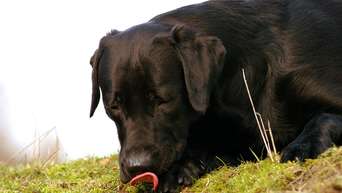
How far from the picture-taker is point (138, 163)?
4.56 m

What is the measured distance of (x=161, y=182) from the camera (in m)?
4.81

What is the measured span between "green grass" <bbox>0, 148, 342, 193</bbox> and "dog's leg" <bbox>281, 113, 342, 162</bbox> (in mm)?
133

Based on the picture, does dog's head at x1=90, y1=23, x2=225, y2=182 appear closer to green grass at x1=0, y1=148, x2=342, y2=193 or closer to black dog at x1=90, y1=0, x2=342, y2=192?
black dog at x1=90, y1=0, x2=342, y2=192

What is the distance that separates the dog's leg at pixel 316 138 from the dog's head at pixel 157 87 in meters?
0.65

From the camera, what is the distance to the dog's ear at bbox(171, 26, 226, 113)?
193 inches

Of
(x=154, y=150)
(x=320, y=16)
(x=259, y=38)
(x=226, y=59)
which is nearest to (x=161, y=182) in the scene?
(x=154, y=150)

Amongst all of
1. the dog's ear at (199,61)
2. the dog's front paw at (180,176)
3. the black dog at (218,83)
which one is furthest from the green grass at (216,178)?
the dog's ear at (199,61)

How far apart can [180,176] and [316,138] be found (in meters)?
0.90

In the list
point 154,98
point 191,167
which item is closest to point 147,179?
point 191,167

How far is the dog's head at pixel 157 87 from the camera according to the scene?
4727 mm

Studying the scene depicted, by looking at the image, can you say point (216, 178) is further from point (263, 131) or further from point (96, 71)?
point (96, 71)

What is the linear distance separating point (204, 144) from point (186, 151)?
0.71 ft

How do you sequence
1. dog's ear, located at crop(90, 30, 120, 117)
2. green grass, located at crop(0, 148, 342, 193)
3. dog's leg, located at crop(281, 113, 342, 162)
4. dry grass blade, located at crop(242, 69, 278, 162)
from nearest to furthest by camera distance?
green grass, located at crop(0, 148, 342, 193)
dog's leg, located at crop(281, 113, 342, 162)
dry grass blade, located at crop(242, 69, 278, 162)
dog's ear, located at crop(90, 30, 120, 117)

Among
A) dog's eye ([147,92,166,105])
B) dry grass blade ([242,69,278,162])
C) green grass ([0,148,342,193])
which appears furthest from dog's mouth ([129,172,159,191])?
dry grass blade ([242,69,278,162])
